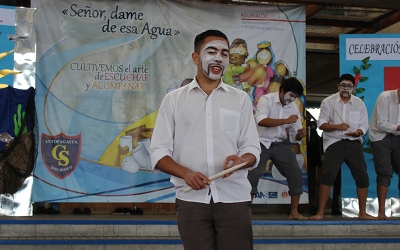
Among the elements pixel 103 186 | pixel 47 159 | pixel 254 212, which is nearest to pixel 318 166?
pixel 254 212

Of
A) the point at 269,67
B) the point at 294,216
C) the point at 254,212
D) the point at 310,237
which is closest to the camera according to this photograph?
the point at 310,237

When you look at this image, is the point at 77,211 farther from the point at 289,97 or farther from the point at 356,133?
the point at 356,133

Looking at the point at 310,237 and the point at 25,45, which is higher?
the point at 25,45

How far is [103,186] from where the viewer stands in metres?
8.05

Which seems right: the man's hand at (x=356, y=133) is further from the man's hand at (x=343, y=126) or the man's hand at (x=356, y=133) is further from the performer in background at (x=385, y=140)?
the performer in background at (x=385, y=140)

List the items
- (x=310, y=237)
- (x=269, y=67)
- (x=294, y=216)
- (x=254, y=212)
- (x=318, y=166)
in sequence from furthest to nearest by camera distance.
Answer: (x=318, y=166)
(x=254, y=212)
(x=269, y=67)
(x=294, y=216)
(x=310, y=237)

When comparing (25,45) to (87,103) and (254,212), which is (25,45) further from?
(254,212)

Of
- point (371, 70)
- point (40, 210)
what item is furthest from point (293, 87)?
point (40, 210)

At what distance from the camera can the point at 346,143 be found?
785 centimetres

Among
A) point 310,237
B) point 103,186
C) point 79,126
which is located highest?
point 79,126

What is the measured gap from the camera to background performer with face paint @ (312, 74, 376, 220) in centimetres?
781

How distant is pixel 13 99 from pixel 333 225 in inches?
169

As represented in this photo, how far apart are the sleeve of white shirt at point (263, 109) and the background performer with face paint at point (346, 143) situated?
0.80 meters

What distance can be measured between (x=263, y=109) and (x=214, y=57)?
419 centimetres
